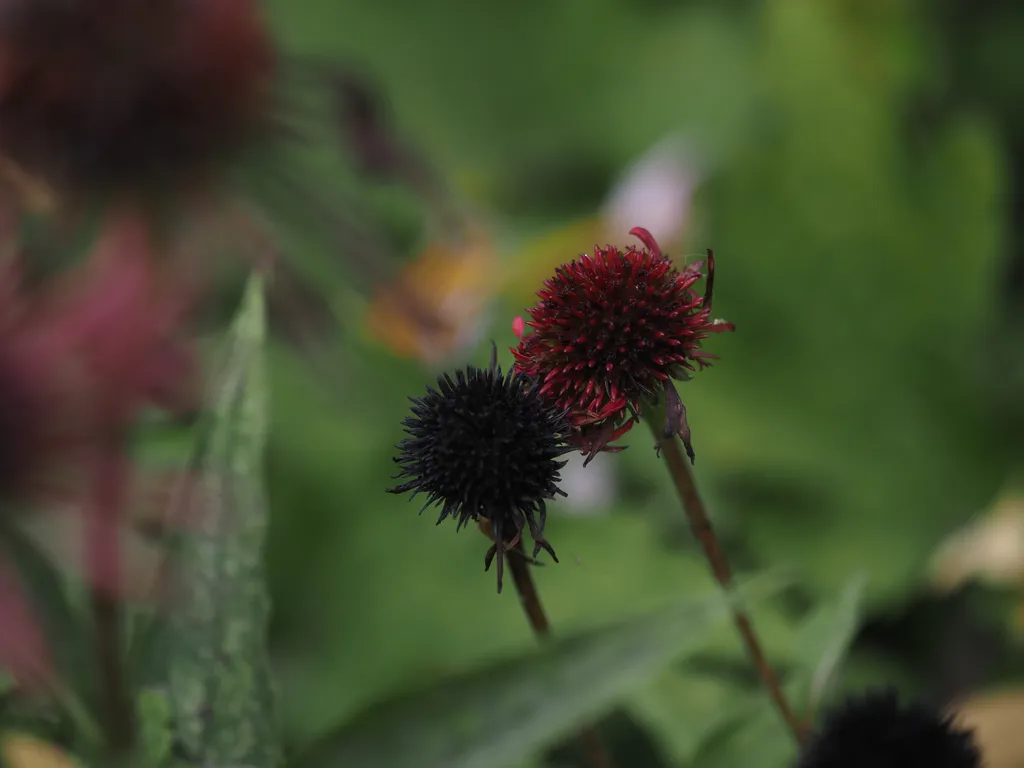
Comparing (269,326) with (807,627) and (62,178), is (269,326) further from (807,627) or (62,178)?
(807,627)

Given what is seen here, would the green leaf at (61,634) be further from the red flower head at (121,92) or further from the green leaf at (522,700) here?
the red flower head at (121,92)

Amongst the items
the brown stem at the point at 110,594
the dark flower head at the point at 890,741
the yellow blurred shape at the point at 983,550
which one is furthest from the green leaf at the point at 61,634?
the yellow blurred shape at the point at 983,550

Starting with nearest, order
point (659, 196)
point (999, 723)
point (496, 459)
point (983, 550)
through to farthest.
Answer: point (496, 459) < point (999, 723) < point (983, 550) < point (659, 196)

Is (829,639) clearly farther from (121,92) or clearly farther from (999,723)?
(121,92)

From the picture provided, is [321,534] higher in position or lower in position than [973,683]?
higher

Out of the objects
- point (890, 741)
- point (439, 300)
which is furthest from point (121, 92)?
point (890, 741)

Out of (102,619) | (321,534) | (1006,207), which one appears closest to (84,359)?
(102,619)

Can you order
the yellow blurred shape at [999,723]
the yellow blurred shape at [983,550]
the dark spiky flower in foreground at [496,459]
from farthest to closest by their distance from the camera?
the yellow blurred shape at [983,550]
the yellow blurred shape at [999,723]
the dark spiky flower in foreground at [496,459]
